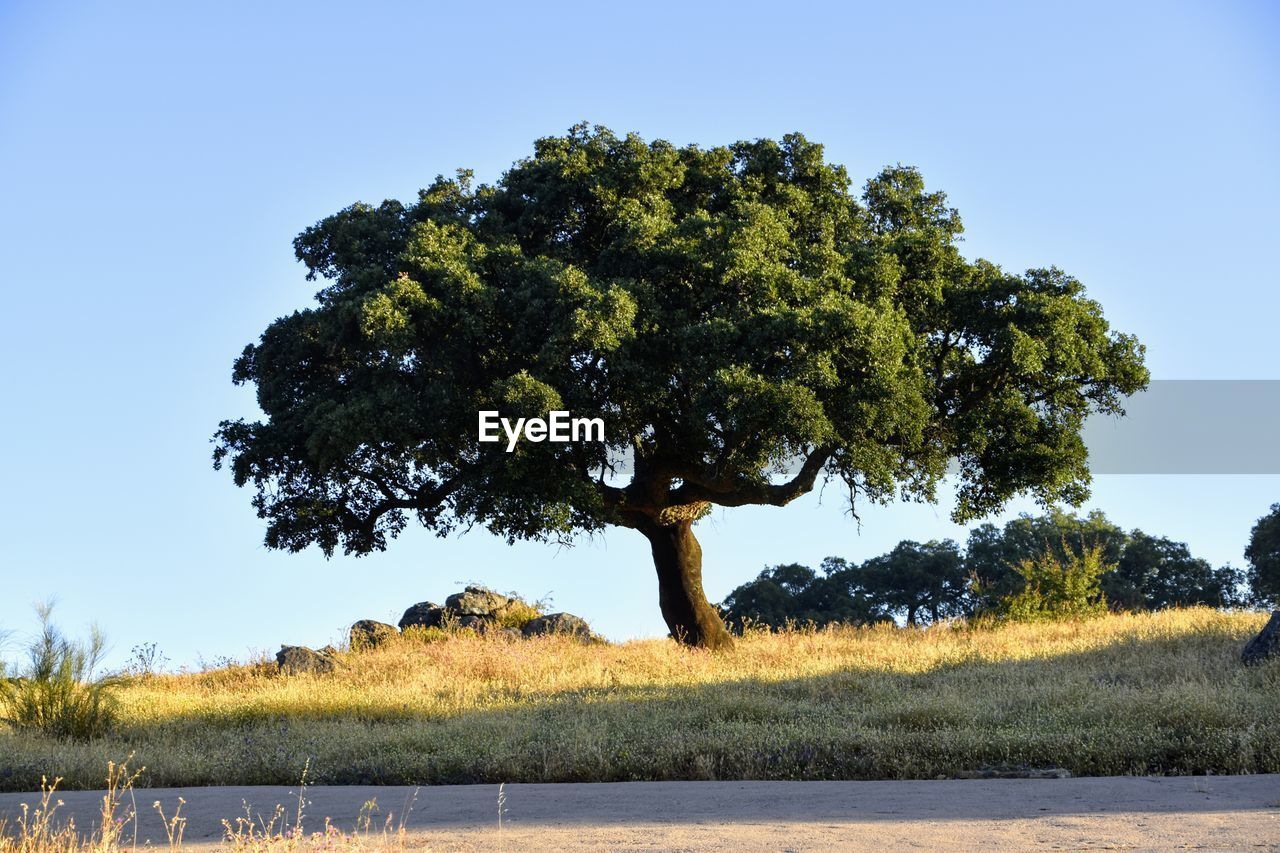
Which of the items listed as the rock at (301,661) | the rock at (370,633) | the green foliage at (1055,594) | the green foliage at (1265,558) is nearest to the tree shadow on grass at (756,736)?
the rock at (301,661)

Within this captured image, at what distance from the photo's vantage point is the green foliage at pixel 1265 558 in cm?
4241

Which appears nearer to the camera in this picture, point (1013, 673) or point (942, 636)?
point (1013, 673)

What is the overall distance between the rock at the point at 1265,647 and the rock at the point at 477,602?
1600cm

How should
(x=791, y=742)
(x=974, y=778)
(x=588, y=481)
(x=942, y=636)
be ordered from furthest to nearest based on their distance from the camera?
(x=942, y=636) → (x=588, y=481) → (x=791, y=742) → (x=974, y=778)

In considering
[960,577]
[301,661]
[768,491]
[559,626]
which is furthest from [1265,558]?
[301,661]

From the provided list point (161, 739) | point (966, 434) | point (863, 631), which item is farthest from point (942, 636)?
point (161, 739)

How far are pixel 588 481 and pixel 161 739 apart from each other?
899cm

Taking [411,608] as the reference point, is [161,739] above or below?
below

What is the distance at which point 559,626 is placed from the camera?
24.7 meters

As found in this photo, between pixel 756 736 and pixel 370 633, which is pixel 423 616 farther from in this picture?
pixel 756 736

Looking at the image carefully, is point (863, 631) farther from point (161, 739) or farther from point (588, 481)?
point (161, 739)

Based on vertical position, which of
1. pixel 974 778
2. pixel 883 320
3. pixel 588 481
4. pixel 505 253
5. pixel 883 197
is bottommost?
pixel 974 778

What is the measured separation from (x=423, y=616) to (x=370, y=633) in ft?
8.42

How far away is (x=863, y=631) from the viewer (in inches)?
937
